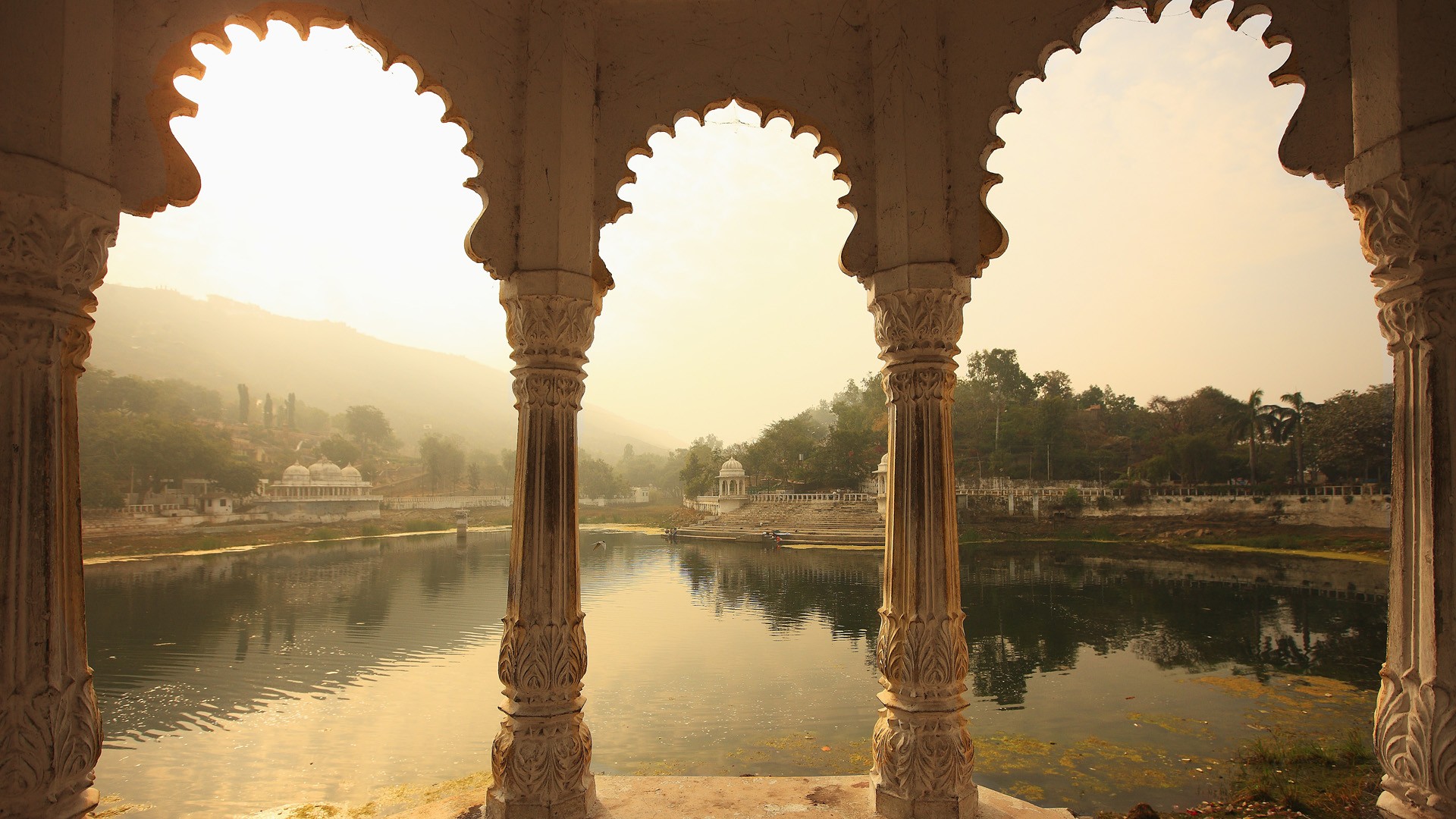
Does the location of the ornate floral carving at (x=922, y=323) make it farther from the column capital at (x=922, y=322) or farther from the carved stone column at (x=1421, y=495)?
the carved stone column at (x=1421, y=495)

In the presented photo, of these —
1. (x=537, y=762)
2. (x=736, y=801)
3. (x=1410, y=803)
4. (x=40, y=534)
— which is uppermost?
(x=40, y=534)

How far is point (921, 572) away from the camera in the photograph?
355 cm

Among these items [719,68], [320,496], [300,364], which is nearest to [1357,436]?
[719,68]

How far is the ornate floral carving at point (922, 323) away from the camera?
3.60 m

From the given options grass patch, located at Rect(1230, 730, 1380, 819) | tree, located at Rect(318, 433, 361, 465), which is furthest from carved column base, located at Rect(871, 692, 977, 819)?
tree, located at Rect(318, 433, 361, 465)

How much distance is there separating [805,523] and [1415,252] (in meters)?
42.1

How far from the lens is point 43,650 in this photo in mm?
2467

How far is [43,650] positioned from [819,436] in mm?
57541

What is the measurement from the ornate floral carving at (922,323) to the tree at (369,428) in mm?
78119

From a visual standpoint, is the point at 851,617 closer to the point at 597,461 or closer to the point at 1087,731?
the point at 1087,731

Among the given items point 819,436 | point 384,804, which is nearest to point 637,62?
point 384,804

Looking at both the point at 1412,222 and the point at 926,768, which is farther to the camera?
the point at 926,768

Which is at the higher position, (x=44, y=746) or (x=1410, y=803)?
(x=44, y=746)

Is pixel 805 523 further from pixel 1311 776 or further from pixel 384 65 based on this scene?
pixel 384 65
